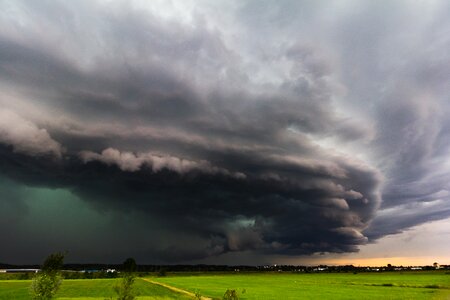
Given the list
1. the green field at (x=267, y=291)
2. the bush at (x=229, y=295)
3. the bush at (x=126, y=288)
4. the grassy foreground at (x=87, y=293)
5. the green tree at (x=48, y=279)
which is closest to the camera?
the bush at (x=229, y=295)

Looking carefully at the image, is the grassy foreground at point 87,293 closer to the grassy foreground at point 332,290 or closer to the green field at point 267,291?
the green field at point 267,291

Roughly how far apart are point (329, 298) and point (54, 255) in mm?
65987

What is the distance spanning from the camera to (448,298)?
234ft

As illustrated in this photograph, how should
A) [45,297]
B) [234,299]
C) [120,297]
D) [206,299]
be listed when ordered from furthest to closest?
[206,299], [45,297], [120,297], [234,299]

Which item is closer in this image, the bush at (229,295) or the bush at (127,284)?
the bush at (229,295)

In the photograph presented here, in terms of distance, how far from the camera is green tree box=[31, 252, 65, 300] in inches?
825

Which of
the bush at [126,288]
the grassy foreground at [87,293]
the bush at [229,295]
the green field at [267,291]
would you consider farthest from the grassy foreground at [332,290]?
the bush at [229,295]

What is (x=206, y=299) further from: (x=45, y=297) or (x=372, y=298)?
(x=45, y=297)

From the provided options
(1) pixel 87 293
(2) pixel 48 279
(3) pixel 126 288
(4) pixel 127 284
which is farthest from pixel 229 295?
(1) pixel 87 293

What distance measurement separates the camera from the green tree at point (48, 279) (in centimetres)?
2095

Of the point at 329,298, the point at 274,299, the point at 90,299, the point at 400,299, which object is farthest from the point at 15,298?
the point at 400,299

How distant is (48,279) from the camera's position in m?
21.1

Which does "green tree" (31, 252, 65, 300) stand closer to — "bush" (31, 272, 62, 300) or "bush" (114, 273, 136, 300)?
"bush" (31, 272, 62, 300)

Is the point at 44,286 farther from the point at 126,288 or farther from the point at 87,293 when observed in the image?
the point at 87,293
